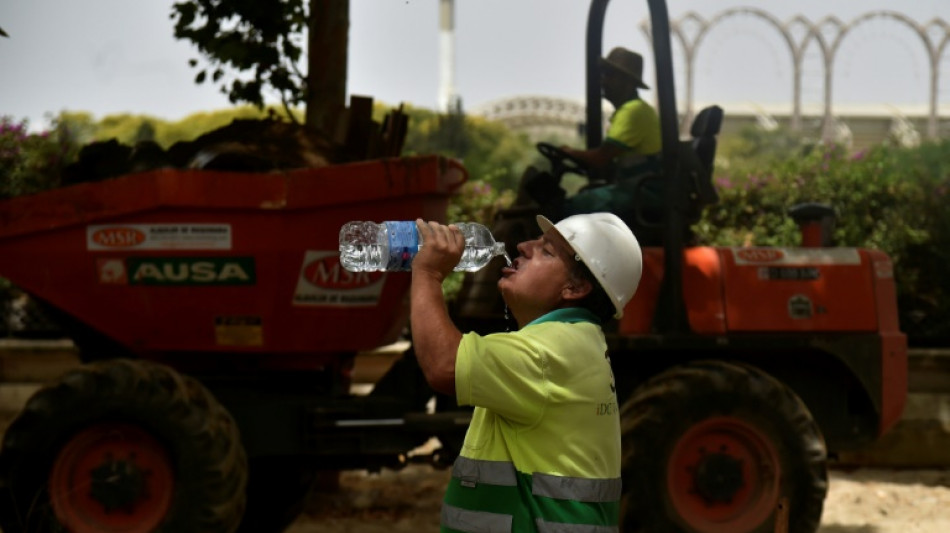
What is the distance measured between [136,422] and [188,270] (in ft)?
2.44

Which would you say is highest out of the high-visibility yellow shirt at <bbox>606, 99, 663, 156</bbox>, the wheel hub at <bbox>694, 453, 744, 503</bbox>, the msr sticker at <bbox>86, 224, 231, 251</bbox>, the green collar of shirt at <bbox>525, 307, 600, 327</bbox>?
the high-visibility yellow shirt at <bbox>606, 99, 663, 156</bbox>

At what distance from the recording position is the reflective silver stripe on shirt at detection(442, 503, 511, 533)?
310 cm

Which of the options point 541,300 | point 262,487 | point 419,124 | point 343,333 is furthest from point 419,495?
point 419,124

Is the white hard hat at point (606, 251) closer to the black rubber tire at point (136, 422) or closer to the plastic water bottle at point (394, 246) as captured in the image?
the plastic water bottle at point (394, 246)

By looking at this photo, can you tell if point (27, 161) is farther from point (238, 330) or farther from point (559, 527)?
point (559, 527)

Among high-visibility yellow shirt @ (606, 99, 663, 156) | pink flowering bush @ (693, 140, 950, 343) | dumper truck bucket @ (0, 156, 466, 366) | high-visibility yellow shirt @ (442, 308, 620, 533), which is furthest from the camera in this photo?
pink flowering bush @ (693, 140, 950, 343)

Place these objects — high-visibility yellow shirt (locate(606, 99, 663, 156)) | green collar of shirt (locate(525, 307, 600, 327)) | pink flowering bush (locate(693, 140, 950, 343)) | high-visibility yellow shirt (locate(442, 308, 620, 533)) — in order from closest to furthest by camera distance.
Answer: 1. high-visibility yellow shirt (locate(442, 308, 620, 533))
2. green collar of shirt (locate(525, 307, 600, 327))
3. high-visibility yellow shirt (locate(606, 99, 663, 156))
4. pink flowering bush (locate(693, 140, 950, 343))

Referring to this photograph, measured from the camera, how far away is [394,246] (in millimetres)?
3645

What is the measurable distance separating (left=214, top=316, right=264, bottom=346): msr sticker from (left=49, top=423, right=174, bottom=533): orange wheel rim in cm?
60

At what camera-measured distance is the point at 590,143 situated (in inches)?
298

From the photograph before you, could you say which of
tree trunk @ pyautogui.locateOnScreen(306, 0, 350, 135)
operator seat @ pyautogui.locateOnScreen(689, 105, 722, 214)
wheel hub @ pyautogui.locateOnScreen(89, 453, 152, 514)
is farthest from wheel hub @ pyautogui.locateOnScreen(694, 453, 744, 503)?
tree trunk @ pyautogui.locateOnScreen(306, 0, 350, 135)

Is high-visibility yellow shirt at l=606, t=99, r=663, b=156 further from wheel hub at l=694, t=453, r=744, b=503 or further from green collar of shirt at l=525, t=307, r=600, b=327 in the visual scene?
green collar of shirt at l=525, t=307, r=600, b=327

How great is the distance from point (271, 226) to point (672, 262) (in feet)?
6.20

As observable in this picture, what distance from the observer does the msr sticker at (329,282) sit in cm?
647
